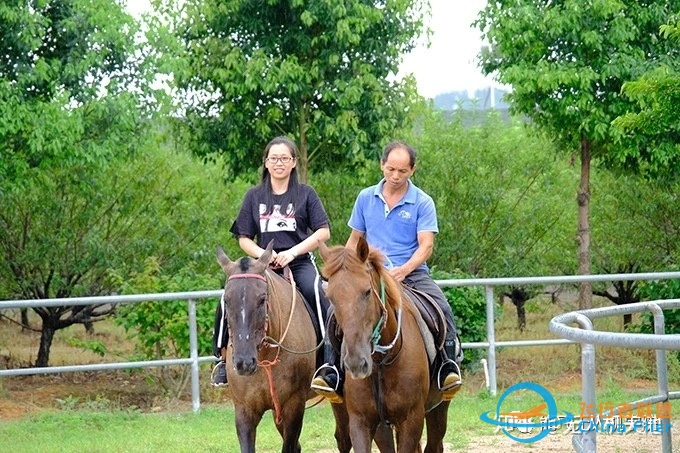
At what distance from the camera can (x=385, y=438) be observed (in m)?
6.96

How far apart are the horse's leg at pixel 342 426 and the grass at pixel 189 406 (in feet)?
7.85

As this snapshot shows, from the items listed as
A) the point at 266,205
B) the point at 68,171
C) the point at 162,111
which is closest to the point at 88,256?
the point at 68,171

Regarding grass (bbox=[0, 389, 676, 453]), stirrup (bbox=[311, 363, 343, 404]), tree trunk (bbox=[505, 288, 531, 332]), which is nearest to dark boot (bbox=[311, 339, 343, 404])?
stirrup (bbox=[311, 363, 343, 404])

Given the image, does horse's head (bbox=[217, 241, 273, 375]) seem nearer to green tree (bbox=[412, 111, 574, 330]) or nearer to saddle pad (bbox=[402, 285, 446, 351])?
saddle pad (bbox=[402, 285, 446, 351])

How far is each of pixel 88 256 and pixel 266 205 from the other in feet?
40.4

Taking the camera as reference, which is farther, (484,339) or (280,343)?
(484,339)

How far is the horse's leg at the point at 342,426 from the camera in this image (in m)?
8.02

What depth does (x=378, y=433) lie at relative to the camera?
275 inches

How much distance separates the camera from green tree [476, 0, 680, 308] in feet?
53.7

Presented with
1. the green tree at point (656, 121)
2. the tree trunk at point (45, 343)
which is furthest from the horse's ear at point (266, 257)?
the tree trunk at point (45, 343)

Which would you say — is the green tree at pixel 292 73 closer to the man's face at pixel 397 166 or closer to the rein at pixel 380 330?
the man's face at pixel 397 166

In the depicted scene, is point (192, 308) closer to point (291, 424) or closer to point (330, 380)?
point (291, 424)

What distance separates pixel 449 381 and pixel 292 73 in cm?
1106

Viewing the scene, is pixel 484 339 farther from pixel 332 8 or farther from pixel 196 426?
pixel 332 8
